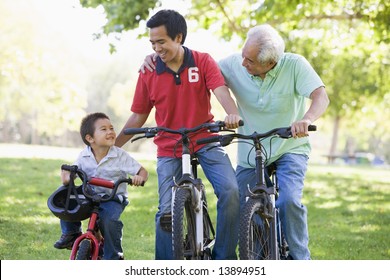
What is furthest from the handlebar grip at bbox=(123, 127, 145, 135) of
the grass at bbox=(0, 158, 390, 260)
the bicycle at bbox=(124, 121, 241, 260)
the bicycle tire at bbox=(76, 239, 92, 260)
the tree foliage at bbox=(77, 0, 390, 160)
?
the tree foliage at bbox=(77, 0, 390, 160)

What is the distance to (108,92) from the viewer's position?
56844mm

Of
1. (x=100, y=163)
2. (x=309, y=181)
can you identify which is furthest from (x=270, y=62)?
(x=309, y=181)

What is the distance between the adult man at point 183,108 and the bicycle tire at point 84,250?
1.57ft

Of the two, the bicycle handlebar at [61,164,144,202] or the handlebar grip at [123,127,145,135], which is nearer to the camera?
the handlebar grip at [123,127,145,135]

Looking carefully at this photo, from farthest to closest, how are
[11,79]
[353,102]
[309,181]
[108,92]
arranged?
[108,92] → [11,79] → [353,102] → [309,181]

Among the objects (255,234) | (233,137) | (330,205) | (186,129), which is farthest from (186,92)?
(330,205)

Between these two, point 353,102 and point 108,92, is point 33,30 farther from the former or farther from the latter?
point 353,102

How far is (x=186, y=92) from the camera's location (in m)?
5.47

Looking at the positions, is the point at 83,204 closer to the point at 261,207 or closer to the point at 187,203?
the point at 187,203

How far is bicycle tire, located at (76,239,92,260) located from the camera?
17.1 ft

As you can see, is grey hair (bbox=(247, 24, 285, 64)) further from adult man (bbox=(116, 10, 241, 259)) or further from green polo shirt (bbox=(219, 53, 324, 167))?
adult man (bbox=(116, 10, 241, 259))

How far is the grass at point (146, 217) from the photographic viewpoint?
7754mm

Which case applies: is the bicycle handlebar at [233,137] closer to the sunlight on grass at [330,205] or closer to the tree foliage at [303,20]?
the sunlight on grass at [330,205]
